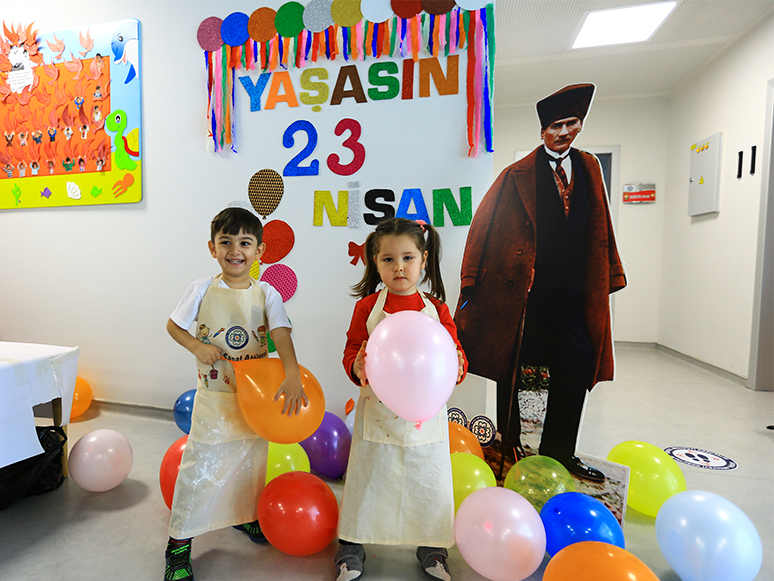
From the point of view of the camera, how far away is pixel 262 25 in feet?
7.13

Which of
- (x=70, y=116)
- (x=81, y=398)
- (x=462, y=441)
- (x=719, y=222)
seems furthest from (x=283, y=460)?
(x=719, y=222)

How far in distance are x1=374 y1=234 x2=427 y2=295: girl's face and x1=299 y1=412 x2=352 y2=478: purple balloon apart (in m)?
0.82

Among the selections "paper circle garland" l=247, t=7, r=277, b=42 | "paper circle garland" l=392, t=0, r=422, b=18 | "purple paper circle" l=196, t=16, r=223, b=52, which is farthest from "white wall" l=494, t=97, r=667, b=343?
"purple paper circle" l=196, t=16, r=223, b=52

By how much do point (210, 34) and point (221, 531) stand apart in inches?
90.1

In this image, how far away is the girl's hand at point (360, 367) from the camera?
1185 millimetres

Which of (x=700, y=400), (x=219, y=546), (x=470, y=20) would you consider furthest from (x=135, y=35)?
(x=700, y=400)

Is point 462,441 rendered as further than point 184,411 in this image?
No

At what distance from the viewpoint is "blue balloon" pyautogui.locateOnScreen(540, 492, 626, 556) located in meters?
1.20

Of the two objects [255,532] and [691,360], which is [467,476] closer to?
[255,532]

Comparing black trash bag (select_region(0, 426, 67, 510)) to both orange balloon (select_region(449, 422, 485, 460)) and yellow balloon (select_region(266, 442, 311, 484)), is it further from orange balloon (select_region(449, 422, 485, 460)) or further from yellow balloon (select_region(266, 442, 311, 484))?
orange balloon (select_region(449, 422, 485, 460))

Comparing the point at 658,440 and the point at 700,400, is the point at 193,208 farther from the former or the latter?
the point at 700,400

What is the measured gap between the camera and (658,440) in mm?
2260

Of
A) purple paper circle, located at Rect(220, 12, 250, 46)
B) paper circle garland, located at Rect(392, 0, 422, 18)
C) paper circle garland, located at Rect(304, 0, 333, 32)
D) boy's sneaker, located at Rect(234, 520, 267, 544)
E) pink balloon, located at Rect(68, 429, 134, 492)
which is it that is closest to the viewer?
boy's sneaker, located at Rect(234, 520, 267, 544)

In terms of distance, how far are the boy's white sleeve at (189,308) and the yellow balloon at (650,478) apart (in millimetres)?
1575
